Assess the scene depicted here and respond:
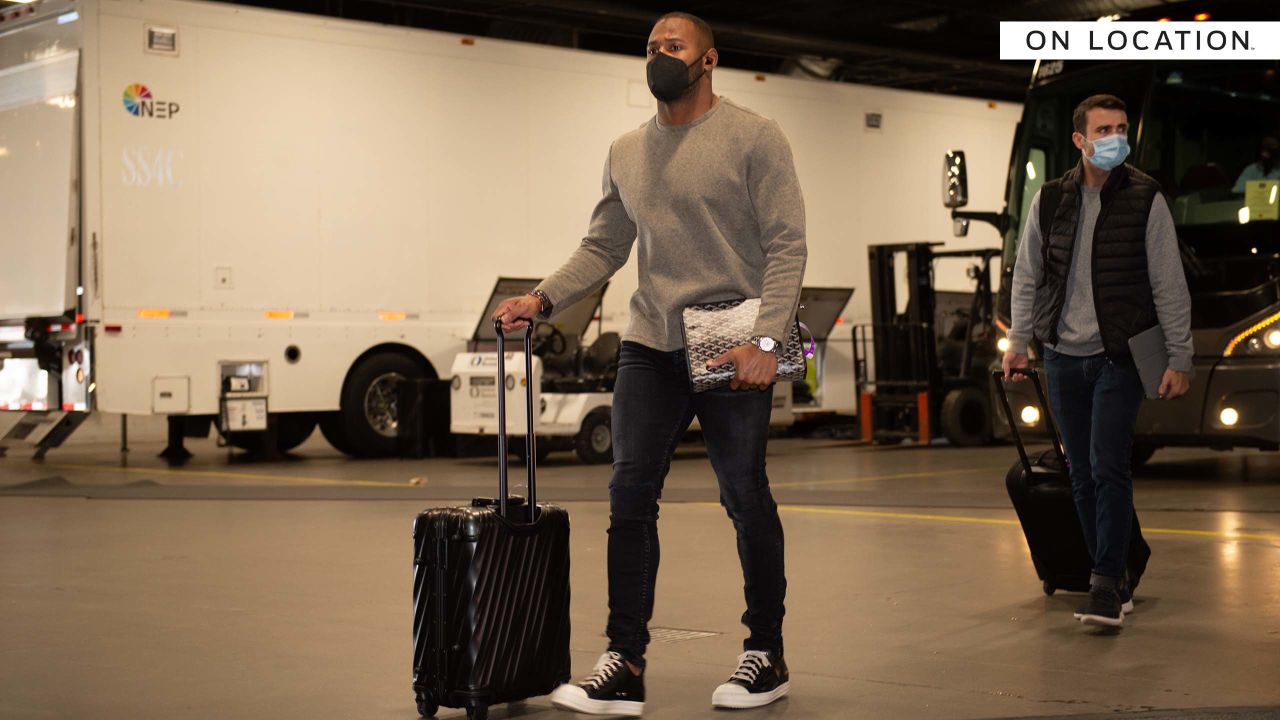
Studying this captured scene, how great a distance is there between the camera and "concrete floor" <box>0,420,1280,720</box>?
4.55 m

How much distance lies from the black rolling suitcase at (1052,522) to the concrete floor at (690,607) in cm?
12

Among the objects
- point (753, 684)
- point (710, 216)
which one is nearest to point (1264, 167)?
point (710, 216)

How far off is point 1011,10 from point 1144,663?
766 inches

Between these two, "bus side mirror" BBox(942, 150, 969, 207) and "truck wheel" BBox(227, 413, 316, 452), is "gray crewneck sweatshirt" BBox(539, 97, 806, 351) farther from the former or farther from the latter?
"truck wheel" BBox(227, 413, 316, 452)

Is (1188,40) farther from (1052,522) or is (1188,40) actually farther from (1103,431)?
(1103,431)

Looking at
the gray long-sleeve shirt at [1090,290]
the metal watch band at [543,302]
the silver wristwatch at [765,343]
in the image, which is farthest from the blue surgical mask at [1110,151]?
the metal watch band at [543,302]

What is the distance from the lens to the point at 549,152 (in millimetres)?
16516

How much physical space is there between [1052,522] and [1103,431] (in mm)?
715

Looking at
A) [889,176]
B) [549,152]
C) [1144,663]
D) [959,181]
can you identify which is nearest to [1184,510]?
[959,181]

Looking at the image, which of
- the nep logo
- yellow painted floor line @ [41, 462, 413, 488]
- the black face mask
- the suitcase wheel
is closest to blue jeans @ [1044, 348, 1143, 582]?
the black face mask

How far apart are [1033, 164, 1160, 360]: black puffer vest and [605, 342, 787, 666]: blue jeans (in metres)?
1.75

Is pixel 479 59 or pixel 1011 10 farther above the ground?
pixel 1011 10

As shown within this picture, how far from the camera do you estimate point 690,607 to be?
621cm

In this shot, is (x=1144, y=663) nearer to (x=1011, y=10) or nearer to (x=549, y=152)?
(x=549, y=152)
